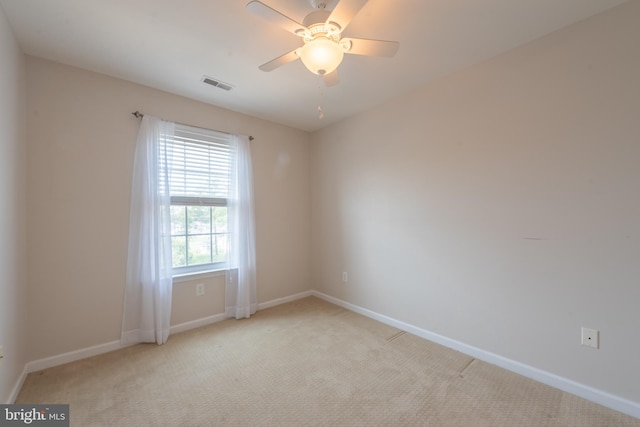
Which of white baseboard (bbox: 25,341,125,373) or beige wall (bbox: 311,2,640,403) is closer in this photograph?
beige wall (bbox: 311,2,640,403)

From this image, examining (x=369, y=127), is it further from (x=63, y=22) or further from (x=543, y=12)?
(x=63, y=22)

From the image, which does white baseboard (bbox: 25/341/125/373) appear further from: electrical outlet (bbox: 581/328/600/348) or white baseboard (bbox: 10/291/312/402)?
electrical outlet (bbox: 581/328/600/348)

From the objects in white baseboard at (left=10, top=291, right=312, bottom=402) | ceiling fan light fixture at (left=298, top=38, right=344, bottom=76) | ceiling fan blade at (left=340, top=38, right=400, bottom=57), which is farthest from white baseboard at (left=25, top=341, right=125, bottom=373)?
ceiling fan blade at (left=340, top=38, right=400, bottom=57)

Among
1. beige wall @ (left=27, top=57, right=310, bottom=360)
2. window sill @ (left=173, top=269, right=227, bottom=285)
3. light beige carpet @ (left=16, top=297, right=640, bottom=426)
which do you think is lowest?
light beige carpet @ (left=16, top=297, right=640, bottom=426)

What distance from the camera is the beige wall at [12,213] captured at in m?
1.63

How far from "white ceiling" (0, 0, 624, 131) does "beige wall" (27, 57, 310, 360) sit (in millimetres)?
190

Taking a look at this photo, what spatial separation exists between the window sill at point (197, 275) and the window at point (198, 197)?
53 millimetres

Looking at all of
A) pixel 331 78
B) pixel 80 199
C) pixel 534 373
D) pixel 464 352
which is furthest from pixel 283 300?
pixel 331 78

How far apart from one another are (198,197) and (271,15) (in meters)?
2.14

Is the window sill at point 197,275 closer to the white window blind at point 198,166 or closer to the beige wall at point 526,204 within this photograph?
the white window blind at point 198,166

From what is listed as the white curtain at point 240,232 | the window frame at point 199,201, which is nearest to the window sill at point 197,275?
the window frame at point 199,201

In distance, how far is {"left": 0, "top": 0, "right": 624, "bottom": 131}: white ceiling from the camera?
1634 millimetres

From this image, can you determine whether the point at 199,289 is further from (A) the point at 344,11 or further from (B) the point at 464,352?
(A) the point at 344,11

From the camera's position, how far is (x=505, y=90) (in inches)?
82.3
